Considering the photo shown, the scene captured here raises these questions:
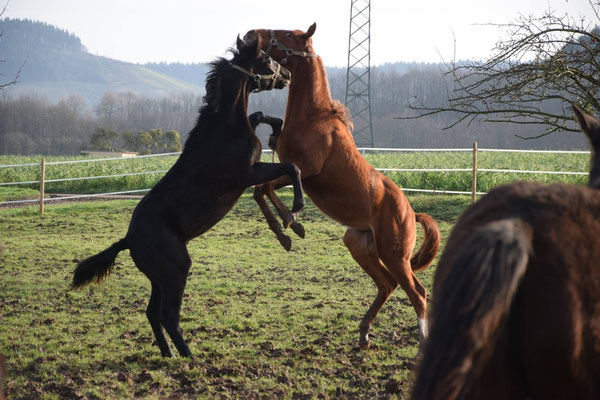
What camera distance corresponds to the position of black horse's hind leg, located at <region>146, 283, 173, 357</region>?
15.0ft

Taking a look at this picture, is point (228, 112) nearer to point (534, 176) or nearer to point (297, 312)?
point (297, 312)

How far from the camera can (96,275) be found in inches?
180

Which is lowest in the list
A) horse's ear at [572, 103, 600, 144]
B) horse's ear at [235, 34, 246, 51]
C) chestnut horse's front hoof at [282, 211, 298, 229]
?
chestnut horse's front hoof at [282, 211, 298, 229]

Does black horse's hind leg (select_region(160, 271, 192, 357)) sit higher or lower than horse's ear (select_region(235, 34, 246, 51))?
lower

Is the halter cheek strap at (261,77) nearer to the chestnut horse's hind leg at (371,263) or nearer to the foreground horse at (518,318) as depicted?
the chestnut horse's hind leg at (371,263)

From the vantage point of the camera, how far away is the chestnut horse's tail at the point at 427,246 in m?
5.36

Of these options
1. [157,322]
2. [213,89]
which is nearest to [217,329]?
[157,322]

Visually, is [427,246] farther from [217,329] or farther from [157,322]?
[157,322]

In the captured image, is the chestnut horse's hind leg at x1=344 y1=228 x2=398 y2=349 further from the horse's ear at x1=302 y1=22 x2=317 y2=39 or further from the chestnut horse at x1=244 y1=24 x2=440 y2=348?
the horse's ear at x1=302 y1=22 x2=317 y2=39

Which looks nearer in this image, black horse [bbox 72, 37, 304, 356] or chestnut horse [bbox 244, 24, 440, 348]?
black horse [bbox 72, 37, 304, 356]

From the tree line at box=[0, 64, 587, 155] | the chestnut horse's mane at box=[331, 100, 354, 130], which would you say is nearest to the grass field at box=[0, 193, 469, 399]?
the chestnut horse's mane at box=[331, 100, 354, 130]

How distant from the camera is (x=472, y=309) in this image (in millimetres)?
1182

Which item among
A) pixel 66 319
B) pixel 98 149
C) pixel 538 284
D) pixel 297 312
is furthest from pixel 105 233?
pixel 98 149

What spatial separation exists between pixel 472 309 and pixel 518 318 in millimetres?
131
